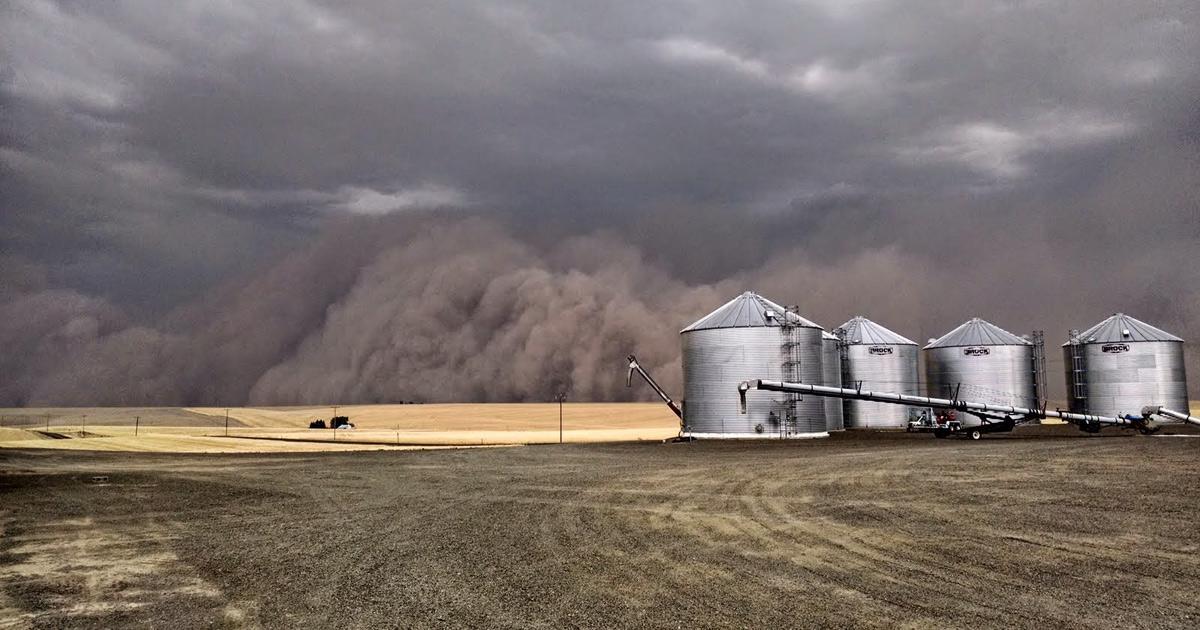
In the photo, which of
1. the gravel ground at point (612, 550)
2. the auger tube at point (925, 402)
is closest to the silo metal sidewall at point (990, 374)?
the auger tube at point (925, 402)

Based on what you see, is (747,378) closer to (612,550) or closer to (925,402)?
(925,402)

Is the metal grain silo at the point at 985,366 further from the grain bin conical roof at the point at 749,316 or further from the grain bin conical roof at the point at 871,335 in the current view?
the grain bin conical roof at the point at 749,316

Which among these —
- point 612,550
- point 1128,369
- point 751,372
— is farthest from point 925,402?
point 612,550

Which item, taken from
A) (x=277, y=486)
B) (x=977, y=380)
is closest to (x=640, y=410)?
(x=977, y=380)

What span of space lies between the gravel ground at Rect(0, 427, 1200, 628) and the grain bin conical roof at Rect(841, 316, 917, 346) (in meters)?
49.0

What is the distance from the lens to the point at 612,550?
14383mm

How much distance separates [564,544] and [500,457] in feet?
82.2

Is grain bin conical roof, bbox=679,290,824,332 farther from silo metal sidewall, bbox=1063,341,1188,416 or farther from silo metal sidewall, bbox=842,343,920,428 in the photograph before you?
silo metal sidewall, bbox=1063,341,1188,416

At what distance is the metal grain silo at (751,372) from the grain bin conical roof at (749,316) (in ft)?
0.24

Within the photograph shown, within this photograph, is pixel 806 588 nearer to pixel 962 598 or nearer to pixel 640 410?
pixel 962 598

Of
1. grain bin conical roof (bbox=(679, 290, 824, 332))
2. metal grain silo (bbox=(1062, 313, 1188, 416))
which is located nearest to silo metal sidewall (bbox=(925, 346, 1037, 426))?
metal grain silo (bbox=(1062, 313, 1188, 416))

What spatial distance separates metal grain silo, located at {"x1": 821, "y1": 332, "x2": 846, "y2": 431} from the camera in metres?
67.4

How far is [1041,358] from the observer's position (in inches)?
2872

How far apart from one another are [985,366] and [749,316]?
93.7 ft
